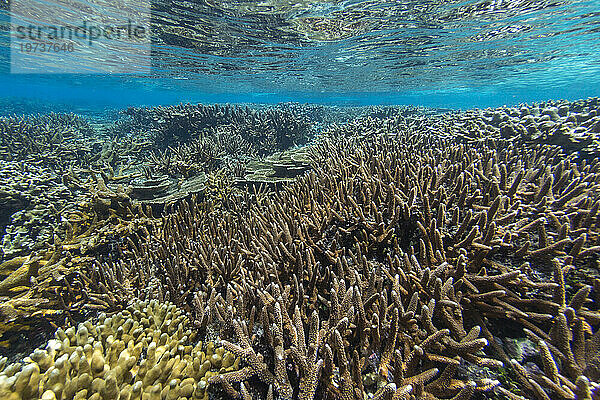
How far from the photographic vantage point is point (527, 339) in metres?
1.97

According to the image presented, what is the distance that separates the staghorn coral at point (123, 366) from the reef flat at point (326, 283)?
0.01 m

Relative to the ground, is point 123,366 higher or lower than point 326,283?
lower

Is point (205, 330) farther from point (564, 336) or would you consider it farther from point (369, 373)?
point (564, 336)

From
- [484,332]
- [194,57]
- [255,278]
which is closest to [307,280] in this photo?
Result: [255,278]

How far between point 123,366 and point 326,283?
73.8 inches

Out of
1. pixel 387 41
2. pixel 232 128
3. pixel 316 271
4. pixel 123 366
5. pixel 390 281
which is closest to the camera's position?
pixel 123 366

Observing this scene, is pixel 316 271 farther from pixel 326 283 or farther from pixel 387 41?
pixel 387 41

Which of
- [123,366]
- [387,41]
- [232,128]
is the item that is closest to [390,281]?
[123,366]

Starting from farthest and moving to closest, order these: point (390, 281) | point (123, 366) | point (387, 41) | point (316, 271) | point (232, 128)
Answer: point (387, 41), point (232, 128), point (316, 271), point (390, 281), point (123, 366)

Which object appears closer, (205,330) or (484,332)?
(484,332)

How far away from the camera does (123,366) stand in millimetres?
1748

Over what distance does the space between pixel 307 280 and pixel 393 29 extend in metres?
16.9

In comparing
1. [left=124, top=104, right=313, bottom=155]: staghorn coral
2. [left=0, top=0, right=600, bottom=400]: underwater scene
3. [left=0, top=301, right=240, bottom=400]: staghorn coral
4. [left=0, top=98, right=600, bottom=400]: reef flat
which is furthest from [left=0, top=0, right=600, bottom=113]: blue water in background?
[left=0, top=301, right=240, bottom=400]: staghorn coral

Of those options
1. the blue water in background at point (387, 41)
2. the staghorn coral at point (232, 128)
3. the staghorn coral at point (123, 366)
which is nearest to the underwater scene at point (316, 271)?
the staghorn coral at point (123, 366)
